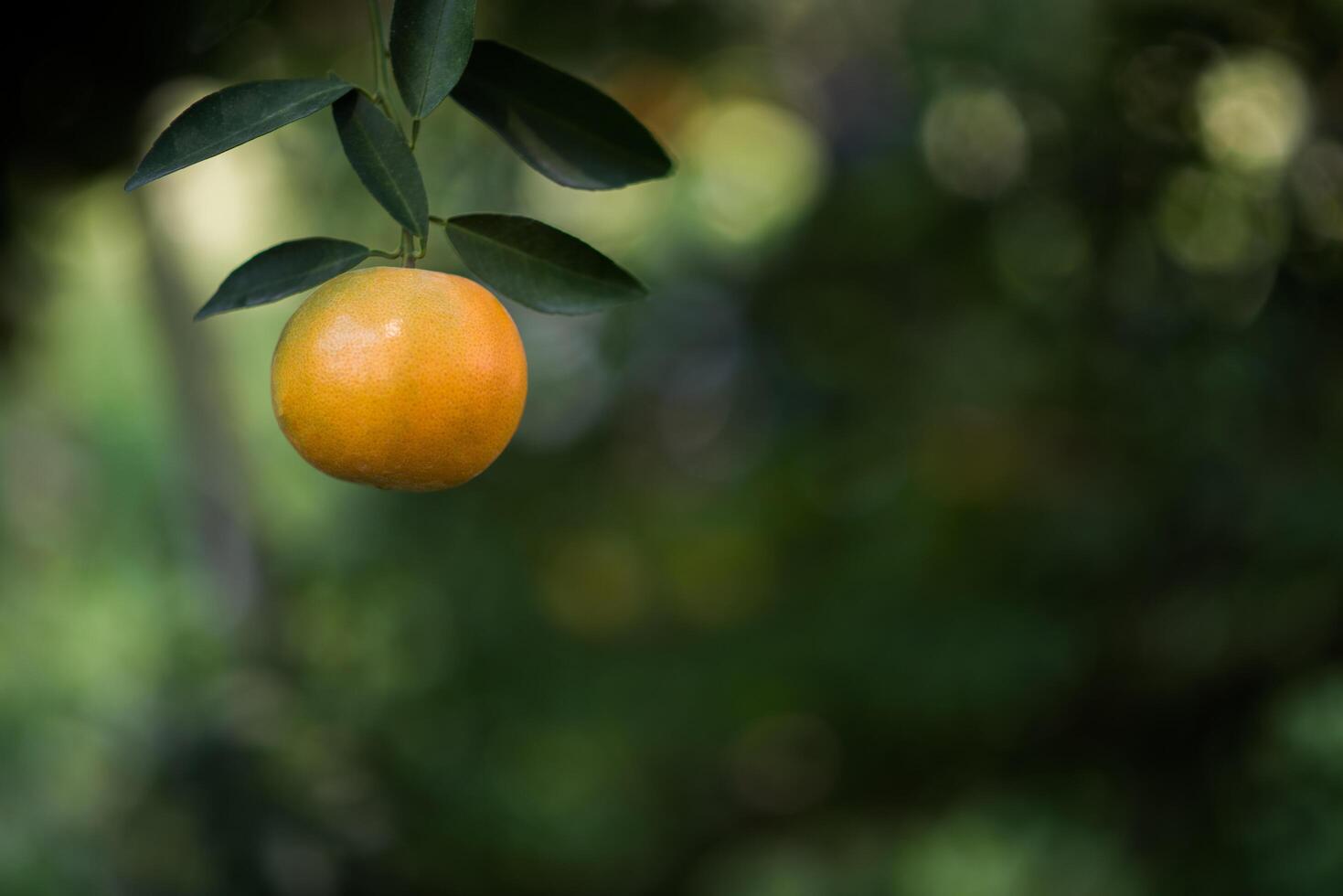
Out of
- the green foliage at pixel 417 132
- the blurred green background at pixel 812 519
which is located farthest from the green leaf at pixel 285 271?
the blurred green background at pixel 812 519

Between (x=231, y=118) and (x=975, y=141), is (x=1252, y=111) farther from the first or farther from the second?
(x=231, y=118)

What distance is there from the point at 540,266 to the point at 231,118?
4.3 inches

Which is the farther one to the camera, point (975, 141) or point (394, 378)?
point (975, 141)

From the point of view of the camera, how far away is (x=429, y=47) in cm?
40

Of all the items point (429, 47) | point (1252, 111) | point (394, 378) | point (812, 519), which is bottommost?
point (812, 519)

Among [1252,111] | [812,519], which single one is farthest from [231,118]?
[812,519]

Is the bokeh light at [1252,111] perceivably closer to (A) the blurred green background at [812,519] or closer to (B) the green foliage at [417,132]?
(A) the blurred green background at [812,519]

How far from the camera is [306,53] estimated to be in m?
1.19

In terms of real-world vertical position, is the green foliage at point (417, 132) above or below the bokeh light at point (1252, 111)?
below

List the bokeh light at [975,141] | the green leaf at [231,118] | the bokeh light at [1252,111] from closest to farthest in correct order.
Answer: the green leaf at [231,118] < the bokeh light at [1252,111] < the bokeh light at [975,141]

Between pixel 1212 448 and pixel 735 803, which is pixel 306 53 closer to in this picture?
pixel 1212 448

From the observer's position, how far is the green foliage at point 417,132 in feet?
1.26

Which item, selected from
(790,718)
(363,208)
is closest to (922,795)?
(790,718)

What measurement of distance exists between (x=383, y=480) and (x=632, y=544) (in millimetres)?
1582
